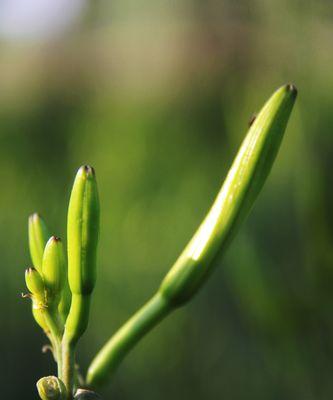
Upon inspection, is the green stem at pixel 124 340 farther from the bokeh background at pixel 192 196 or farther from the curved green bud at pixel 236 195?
the bokeh background at pixel 192 196

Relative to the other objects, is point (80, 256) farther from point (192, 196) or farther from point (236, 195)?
point (192, 196)

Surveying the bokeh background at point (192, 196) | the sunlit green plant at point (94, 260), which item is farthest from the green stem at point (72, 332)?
the bokeh background at point (192, 196)

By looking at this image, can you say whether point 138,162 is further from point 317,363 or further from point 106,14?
point 317,363

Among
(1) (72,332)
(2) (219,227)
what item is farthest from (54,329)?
(2) (219,227)

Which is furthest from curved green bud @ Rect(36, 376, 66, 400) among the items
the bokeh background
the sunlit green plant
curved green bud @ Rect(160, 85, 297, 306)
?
the bokeh background

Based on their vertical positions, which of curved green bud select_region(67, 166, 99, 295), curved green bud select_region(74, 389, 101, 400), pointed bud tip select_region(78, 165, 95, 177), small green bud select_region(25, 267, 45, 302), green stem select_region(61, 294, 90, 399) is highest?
pointed bud tip select_region(78, 165, 95, 177)

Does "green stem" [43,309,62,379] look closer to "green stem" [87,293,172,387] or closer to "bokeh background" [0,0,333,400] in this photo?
"green stem" [87,293,172,387]
